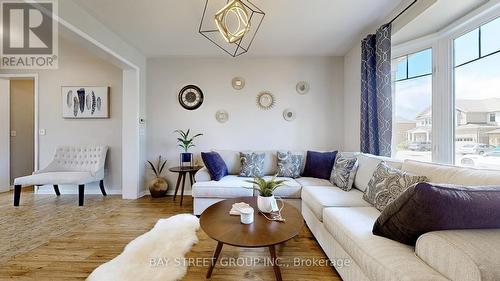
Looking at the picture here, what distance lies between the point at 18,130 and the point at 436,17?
721cm

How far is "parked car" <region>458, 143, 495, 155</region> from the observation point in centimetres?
191

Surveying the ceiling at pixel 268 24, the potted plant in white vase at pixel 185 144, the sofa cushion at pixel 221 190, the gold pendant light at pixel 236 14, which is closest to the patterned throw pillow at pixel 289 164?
the sofa cushion at pixel 221 190

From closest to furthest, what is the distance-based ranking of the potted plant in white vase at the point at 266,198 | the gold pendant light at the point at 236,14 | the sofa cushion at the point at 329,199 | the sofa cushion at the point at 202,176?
the gold pendant light at the point at 236,14
the potted plant in white vase at the point at 266,198
the sofa cushion at the point at 329,199
the sofa cushion at the point at 202,176

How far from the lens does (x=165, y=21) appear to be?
9.01ft

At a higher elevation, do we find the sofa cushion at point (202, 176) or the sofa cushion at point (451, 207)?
the sofa cushion at point (451, 207)

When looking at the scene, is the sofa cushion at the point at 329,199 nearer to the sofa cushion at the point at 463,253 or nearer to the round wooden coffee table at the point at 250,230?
the round wooden coffee table at the point at 250,230

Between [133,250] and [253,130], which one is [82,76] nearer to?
[253,130]

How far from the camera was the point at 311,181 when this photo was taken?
3.02 metres

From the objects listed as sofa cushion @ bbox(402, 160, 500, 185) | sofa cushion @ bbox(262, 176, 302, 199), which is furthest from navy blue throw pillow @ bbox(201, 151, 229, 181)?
sofa cushion @ bbox(402, 160, 500, 185)

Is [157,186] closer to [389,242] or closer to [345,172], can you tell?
[345,172]

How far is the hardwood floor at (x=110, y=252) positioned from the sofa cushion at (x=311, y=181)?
646 mm

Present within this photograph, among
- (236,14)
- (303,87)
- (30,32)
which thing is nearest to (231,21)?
(236,14)

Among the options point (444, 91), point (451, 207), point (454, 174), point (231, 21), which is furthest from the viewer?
point (231, 21)

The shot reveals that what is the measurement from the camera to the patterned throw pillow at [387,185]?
1.60 m
